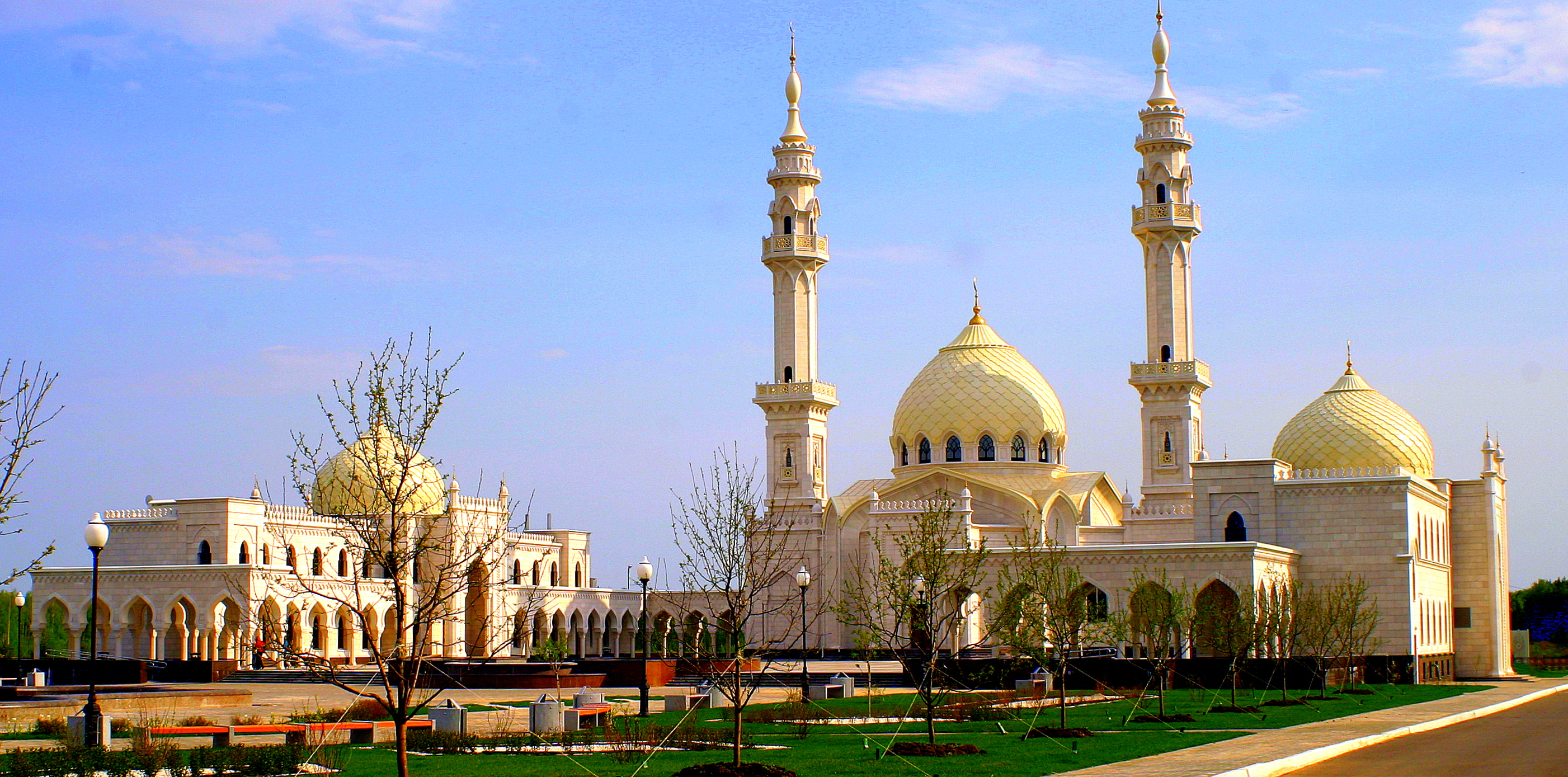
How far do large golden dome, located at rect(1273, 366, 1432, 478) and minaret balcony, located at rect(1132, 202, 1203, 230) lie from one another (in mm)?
7402

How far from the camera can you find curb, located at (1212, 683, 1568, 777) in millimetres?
18375

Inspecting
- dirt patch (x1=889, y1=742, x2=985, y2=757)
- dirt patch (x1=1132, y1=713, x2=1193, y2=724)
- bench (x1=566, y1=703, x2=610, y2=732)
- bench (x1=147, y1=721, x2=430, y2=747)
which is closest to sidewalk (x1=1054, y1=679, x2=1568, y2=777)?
dirt patch (x1=1132, y1=713, x2=1193, y2=724)

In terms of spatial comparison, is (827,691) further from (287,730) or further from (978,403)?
(978,403)

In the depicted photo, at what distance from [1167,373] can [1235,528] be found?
657 centimetres

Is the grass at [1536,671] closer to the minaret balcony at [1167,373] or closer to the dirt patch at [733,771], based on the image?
the minaret balcony at [1167,373]

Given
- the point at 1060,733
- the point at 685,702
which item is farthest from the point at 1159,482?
the point at 1060,733

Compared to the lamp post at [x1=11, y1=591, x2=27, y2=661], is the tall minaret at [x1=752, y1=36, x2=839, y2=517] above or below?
above

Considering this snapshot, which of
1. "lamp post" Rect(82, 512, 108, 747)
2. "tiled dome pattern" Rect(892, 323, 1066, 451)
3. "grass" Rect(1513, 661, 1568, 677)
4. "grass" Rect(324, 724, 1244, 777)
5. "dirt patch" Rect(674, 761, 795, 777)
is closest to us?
"dirt patch" Rect(674, 761, 795, 777)

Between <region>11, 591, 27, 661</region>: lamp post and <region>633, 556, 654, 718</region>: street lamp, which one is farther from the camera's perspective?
<region>11, 591, 27, 661</region>: lamp post

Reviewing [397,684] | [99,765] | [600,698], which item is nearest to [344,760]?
[99,765]

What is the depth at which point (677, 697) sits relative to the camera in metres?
33.1

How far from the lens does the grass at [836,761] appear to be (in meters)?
19.2

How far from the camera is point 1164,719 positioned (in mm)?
27328

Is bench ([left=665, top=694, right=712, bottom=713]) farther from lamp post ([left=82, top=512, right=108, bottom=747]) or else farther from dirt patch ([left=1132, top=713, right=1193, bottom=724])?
lamp post ([left=82, top=512, right=108, bottom=747])
